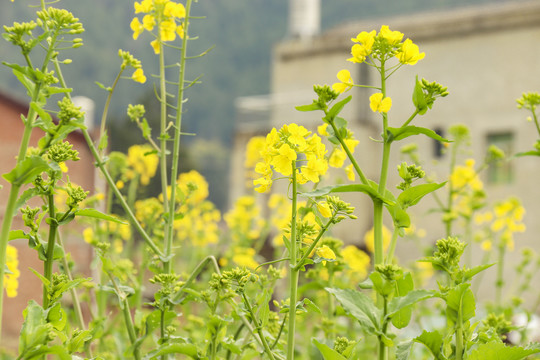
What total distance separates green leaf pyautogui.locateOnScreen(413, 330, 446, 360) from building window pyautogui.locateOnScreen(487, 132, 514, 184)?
14.1 meters

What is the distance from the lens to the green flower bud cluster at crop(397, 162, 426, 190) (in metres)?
1.39

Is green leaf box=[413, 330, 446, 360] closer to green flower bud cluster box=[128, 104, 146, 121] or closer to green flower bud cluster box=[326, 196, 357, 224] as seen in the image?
green flower bud cluster box=[326, 196, 357, 224]

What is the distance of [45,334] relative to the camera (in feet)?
3.84

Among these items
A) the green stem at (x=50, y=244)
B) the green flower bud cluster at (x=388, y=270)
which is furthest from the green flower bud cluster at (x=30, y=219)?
the green flower bud cluster at (x=388, y=270)

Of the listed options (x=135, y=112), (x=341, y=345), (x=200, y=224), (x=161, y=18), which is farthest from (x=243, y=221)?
(x=341, y=345)

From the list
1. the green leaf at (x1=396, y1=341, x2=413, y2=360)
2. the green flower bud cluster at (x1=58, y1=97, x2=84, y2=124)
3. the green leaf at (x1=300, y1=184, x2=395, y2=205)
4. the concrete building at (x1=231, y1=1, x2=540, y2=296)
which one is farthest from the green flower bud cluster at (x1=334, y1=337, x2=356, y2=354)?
the concrete building at (x1=231, y1=1, x2=540, y2=296)

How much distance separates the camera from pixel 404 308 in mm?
1223

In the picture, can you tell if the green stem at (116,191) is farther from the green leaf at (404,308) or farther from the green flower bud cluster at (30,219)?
the green leaf at (404,308)

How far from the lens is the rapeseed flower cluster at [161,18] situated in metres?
1.79

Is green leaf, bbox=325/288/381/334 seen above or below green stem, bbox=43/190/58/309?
below

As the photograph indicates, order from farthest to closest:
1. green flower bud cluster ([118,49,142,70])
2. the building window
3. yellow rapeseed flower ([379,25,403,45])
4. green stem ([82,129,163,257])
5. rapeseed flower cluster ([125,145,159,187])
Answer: the building window
rapeseed flower cluster ([125,145,159,187])
green flower bud cluster ([118,49,142,70])
green stem ([82,129,163,257])
yellow rapeseed flower ([379,25,403,45])

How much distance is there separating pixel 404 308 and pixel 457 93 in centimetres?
1507

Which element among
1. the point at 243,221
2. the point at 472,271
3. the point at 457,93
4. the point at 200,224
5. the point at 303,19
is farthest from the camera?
the point at 303,19

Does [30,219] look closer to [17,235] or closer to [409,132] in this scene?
[17,235]
